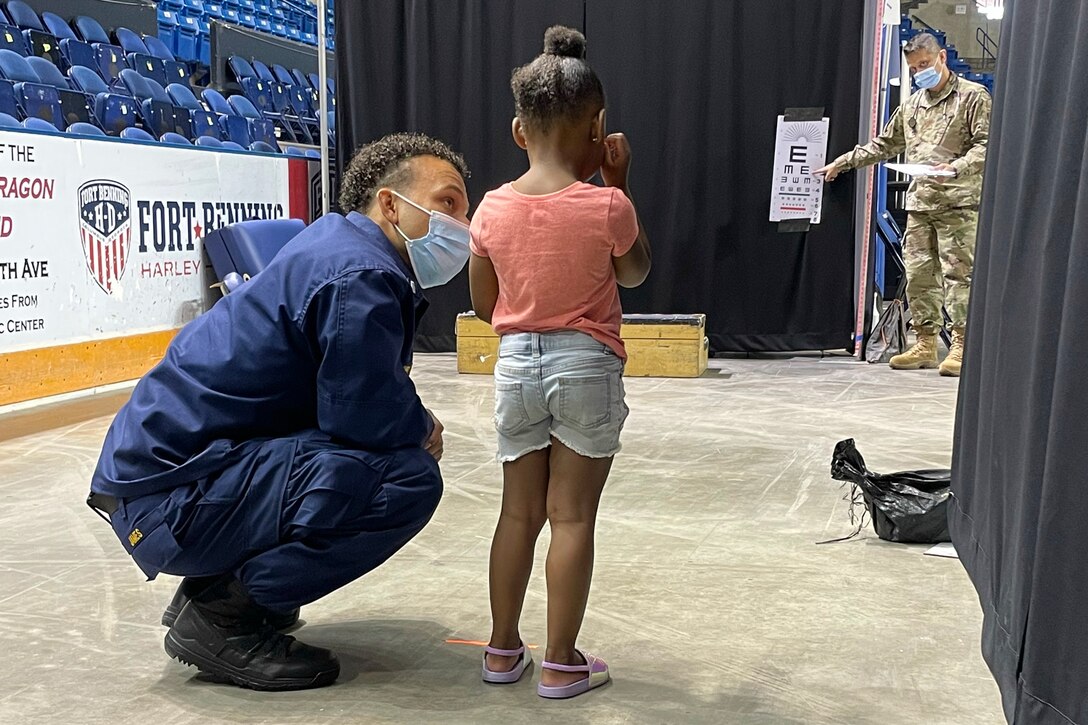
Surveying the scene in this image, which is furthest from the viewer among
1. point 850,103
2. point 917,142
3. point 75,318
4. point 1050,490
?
point 850,103

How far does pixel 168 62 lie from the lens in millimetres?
10227

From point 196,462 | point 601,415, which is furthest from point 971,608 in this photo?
point 196,462

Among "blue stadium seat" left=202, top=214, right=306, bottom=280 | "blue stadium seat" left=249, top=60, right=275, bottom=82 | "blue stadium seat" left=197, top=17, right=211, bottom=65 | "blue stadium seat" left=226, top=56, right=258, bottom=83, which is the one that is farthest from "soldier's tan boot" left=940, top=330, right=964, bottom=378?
"blue stadium seat" left=197, top=17, right=211, bottom=65

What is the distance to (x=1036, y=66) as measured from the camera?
65.0 inches

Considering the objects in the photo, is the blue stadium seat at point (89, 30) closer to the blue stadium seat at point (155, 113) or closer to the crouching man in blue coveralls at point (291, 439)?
the blue stadium seat at point (155, 113)

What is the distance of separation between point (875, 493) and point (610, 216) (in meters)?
1.66

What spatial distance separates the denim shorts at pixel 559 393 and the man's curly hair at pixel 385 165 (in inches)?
16.8

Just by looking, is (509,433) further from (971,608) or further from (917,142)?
(917,142)

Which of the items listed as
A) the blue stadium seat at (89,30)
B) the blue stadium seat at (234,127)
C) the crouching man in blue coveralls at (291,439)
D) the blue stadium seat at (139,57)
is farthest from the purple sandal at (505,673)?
the blue stadium seat at (89,30)

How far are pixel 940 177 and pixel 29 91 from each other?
5.60 meters

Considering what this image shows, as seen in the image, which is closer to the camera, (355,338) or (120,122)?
(355,338)

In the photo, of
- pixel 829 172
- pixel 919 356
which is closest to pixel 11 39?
pixel 829 172

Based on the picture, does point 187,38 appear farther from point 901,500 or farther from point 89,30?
point 901,500

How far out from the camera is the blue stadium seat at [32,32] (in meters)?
8.93
